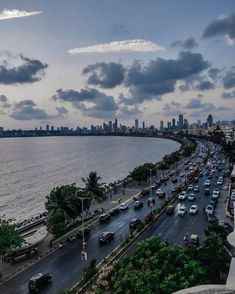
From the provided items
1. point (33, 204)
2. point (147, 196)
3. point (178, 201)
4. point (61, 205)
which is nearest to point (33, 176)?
point (33, 204)

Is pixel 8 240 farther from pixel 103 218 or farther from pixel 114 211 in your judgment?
pixel 114 211

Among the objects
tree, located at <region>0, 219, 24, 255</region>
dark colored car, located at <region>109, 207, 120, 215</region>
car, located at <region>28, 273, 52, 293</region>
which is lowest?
dark colored car, located at <region>109, 207, 120, 215</region>

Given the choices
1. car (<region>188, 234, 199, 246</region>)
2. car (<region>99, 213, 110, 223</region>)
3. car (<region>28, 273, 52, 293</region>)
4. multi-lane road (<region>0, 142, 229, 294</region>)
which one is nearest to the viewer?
car (<region>28, 273, 52, 293</region>)

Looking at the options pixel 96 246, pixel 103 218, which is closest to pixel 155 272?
pixel 96 246

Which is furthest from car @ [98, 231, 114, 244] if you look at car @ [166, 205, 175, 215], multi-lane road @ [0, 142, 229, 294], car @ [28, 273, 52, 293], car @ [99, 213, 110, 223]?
car @ [166, 205, 175, 215]

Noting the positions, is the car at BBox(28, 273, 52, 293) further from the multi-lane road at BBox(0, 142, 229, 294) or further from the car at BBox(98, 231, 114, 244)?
the car at BBox(98, 231, 114, 244)

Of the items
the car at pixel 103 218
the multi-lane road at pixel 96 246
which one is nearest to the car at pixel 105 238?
the multi-lane road at pixel 96 246

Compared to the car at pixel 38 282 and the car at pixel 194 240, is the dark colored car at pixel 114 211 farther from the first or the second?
the car at pixel 38 282
